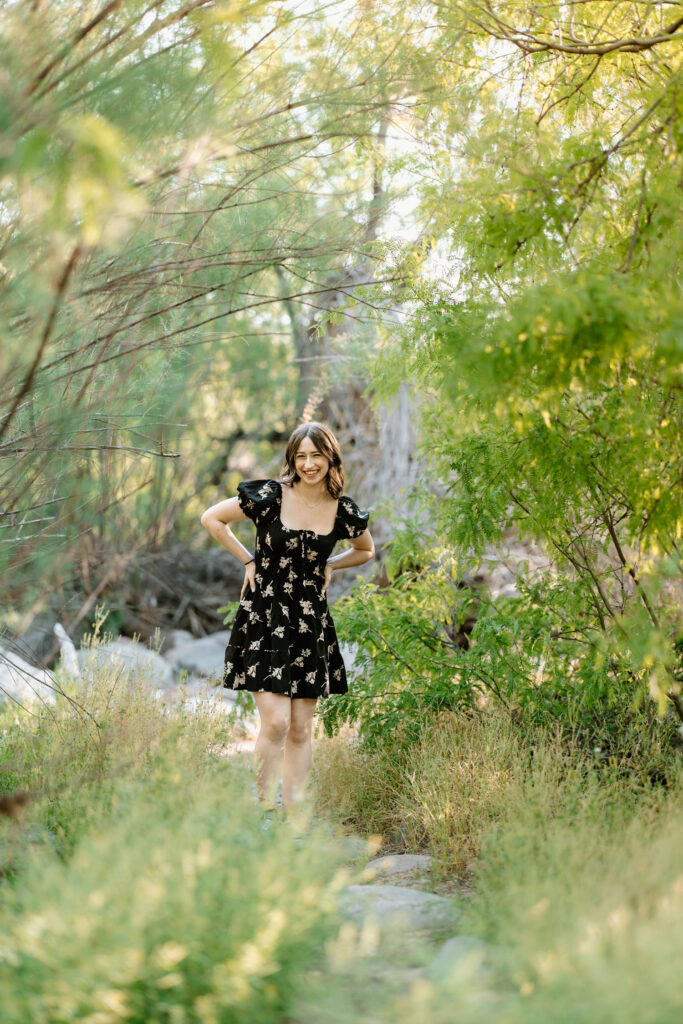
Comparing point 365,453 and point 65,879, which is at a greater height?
point 365,453

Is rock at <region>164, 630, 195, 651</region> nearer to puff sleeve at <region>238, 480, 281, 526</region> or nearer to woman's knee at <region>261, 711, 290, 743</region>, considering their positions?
puff sleeve at <region>238, 480, 281, 526</region>

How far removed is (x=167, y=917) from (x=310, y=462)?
2538 mm

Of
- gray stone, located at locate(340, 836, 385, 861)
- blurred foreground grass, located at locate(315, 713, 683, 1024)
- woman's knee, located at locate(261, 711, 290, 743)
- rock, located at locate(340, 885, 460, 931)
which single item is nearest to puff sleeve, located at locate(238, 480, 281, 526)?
woman's knee, located at locate(261, 711, 290, 743)

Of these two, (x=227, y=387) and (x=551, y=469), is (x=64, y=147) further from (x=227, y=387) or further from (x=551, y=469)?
(x=227, y=387)

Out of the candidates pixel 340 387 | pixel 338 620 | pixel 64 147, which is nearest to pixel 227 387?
pixel 340 387

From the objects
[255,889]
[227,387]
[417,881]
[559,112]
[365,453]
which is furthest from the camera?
[227,387]

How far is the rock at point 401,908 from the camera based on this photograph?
2.79 m

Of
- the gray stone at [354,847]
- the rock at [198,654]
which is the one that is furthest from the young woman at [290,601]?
the rock at [198,654]

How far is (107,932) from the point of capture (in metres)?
2.09

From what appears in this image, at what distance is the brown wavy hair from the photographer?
440 cm

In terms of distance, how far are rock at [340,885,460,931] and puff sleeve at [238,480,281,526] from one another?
184 cm

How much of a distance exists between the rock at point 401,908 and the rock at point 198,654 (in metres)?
7.28

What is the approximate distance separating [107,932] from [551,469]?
2392mm

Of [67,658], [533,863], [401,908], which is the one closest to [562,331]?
[533,863]
